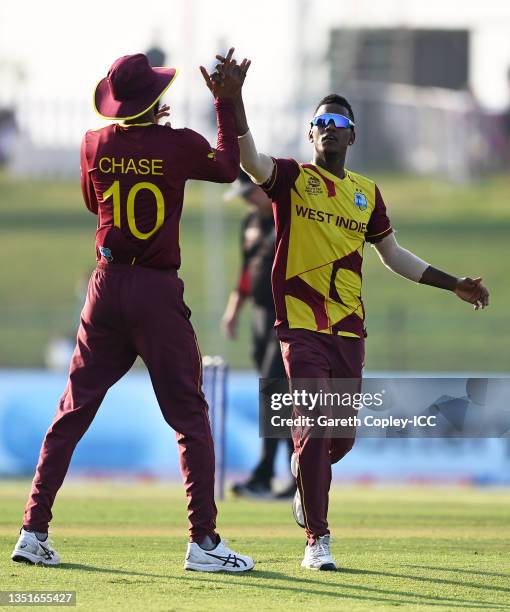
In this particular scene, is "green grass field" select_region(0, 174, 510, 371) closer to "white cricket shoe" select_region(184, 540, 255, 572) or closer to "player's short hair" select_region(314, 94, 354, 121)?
"player's short hair" select_region(314, 94, 354, 121)

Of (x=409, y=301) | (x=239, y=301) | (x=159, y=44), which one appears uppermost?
(x=159, y=44)

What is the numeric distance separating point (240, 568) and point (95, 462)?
7.80 meters

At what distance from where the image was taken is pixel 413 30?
2864 inches

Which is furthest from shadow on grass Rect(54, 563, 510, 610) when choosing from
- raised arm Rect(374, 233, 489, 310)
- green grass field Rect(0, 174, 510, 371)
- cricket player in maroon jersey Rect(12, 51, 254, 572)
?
green grass field Rect(0, 174, 510, 371)

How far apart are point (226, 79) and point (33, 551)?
95.8 inches

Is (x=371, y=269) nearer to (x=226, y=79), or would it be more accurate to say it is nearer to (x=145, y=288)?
(x=226, y=79)

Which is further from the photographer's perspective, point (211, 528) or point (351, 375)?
point (351, 375)

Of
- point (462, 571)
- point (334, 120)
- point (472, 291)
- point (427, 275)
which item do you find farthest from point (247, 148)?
point (462, 571)

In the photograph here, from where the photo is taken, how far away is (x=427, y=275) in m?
7.95

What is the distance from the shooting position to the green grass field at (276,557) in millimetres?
6328

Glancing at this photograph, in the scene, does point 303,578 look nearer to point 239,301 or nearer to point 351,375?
point 351,375

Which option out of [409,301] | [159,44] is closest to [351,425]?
[409,301]

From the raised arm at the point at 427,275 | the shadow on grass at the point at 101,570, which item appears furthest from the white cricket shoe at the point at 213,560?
the raised arm at the point at 427,275

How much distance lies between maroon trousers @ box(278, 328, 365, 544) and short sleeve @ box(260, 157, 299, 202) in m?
0.71
